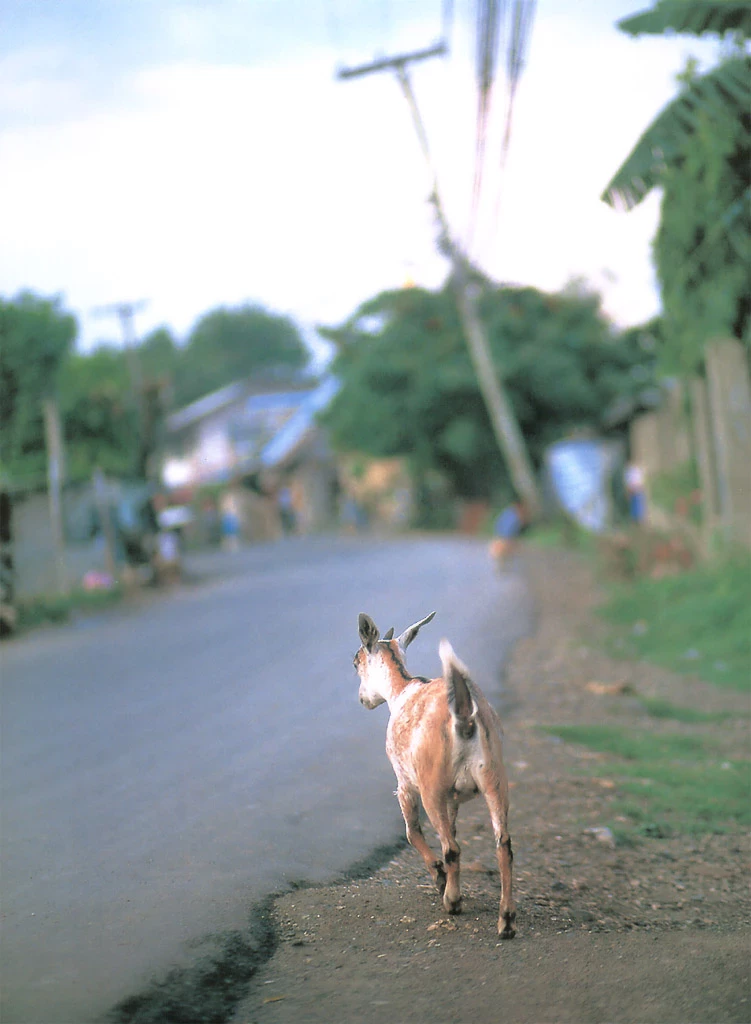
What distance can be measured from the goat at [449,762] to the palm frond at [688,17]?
8.31 metres

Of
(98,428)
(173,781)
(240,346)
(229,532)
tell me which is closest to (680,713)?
(173,781)

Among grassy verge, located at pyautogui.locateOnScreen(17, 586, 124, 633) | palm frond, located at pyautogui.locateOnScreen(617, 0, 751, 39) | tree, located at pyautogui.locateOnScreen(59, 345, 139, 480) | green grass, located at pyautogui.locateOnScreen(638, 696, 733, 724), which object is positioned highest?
palm frond, located at pyautogui.locateOnScreen(617, 0, 751, 39)

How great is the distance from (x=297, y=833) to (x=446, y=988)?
2.11 m

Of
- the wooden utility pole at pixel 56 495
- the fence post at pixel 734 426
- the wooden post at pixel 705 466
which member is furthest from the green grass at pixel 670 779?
the wooden utility pole at pixel 56 495

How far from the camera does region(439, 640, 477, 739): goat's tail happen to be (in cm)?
446

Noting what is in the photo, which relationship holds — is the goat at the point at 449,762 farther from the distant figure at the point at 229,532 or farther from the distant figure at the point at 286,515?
the distant figure at the point at 286,515

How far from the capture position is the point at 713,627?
1297cm

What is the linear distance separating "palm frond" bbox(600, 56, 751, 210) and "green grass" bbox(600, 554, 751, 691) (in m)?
4.33

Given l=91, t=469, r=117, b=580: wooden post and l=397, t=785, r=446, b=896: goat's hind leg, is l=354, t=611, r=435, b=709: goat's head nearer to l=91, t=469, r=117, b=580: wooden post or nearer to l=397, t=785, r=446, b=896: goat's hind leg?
l=397, t=785, r=446, b=896: goat's hind leg

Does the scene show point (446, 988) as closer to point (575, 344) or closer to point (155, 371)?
point (575, 344)

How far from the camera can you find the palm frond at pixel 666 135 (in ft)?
36.3

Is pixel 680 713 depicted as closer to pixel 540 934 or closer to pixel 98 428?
pixel 540 934

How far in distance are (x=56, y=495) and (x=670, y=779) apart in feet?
52.3

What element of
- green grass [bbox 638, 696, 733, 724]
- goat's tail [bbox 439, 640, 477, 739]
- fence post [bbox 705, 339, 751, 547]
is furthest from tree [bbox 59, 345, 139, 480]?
goat's tail [bbox 439, 640, 477, 739]
